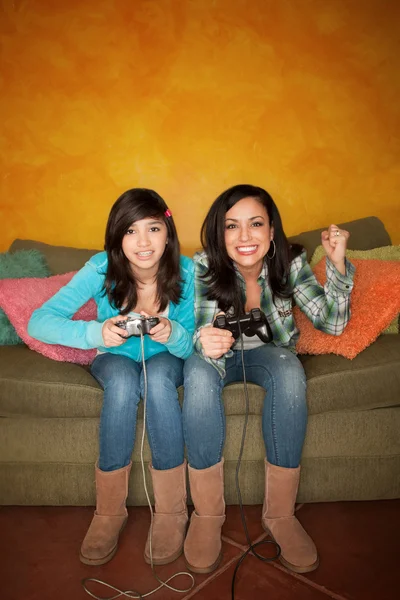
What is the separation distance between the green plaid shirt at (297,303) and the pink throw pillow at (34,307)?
0.45 metres

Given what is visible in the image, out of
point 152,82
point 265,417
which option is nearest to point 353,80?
point 152,82

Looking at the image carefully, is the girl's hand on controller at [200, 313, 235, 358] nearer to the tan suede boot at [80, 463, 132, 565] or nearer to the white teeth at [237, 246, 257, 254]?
the white teeth at [237, 246, 257, 254]

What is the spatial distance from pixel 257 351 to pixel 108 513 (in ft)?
2.19

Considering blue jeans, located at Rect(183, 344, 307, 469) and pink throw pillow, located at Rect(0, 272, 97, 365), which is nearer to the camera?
blue jeans, located at Rect(183, 344, 307, 469)

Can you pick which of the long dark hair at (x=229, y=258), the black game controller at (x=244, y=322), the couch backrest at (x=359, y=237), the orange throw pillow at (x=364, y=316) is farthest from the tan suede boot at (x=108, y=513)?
the couch backrest at (x=359, y=237)

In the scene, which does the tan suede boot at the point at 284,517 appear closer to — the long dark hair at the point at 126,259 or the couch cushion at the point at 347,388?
the couch cushion at the point at 347,388

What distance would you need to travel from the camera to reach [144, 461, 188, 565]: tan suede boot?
52.8 inches

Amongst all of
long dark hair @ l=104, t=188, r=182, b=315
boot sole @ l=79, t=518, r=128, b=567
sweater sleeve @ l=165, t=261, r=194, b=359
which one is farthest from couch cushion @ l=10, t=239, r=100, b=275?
boot sole @ l=79, t=518, r=128, b=567

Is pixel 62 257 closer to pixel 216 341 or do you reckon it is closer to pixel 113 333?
pixel 113 333

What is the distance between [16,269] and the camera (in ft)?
6.37

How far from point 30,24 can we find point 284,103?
1299mm

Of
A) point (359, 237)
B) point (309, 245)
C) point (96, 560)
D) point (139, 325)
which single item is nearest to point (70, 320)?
point (139, 325)

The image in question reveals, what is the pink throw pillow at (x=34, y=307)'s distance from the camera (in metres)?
1.65

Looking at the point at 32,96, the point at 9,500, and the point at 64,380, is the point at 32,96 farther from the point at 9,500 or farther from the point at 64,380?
the point at 9,500
